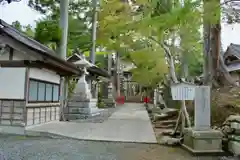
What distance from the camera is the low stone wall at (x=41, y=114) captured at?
25.2 feet

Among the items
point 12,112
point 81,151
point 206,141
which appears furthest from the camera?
point 12,112

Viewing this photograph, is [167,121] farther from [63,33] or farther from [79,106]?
[63,33]

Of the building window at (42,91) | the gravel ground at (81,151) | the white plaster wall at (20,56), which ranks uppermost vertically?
the white plaster wall at (20,56)

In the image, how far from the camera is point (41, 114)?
27.9 feet

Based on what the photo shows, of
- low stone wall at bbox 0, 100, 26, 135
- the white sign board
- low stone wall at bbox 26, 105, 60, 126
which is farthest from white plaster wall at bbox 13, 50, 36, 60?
the white sign board

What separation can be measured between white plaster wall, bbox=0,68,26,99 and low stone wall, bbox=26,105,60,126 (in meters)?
0.62

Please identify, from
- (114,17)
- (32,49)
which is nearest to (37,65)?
(32,49)

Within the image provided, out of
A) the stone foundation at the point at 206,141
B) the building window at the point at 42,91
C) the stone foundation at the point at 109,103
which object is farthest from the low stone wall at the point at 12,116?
the stone foundation at the point at 109,103

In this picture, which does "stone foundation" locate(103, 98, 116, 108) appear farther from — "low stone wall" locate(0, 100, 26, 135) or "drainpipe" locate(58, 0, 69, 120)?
"low stone wall" locate(0, 100, 26, 135)

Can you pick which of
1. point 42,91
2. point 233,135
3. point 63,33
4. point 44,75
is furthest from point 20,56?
point 233,135

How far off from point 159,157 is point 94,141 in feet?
6.57

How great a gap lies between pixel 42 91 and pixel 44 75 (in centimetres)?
60

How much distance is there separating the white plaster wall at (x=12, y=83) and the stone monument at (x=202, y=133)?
17.1ft

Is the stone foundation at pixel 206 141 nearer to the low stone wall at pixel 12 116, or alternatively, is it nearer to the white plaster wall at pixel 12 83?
the low stone wall at pixel 12 116
